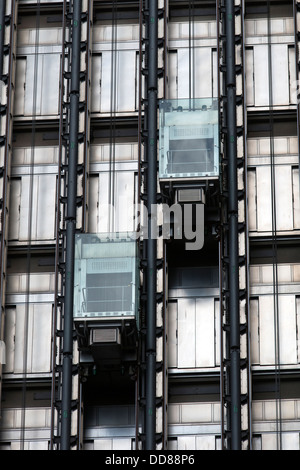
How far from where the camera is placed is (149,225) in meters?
56.7

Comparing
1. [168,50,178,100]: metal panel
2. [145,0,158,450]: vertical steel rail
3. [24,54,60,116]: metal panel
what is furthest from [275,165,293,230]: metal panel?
[24,54,60,116]: metal panel

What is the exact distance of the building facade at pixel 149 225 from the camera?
180ft

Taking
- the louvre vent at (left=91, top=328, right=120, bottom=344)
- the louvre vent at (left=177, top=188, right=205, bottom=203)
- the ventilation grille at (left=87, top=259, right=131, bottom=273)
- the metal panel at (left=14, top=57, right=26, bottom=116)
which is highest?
the metal panel at (left=14, top=57, right=26, bottom=116)

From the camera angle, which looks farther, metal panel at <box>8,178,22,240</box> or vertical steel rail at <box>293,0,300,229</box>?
vertical steel rail at <box>293,0,300,229</box>

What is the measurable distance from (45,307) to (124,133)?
665cm

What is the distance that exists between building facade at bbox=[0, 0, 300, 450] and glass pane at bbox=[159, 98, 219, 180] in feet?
0.18

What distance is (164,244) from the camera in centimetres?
5644

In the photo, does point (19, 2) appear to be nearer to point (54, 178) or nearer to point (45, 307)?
point (54, 178)

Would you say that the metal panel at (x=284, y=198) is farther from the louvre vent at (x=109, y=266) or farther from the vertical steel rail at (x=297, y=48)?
the louvre vent at (x=109, y=266)

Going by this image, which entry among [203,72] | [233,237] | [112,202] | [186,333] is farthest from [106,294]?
[203,72]

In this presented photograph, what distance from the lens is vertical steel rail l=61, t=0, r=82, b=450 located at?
54562 millimetres

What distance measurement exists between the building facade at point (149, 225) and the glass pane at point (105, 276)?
0.18 feet

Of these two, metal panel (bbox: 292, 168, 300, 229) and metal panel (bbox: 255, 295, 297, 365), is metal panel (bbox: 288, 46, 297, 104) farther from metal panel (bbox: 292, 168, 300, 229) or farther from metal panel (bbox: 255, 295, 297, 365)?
metal panel (bbox: 255, 295, 297, 365)
